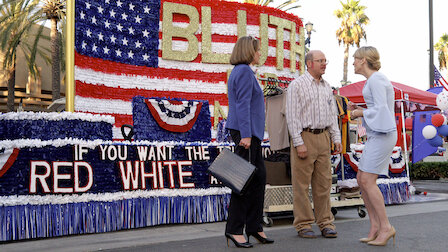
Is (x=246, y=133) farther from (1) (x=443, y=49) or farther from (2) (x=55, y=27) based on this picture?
(1) (x=443, y=49)

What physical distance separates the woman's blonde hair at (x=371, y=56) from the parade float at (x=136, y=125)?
2.33 meters

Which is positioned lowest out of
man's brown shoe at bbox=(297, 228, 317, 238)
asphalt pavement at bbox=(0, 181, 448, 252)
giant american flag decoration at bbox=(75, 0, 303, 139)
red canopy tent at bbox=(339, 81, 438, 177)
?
asphalt pavement at bbox=(0, 181, 448, 252)

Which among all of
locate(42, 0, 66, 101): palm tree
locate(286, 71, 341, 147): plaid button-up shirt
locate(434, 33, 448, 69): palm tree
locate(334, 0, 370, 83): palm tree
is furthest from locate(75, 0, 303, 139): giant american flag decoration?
locate(434, 33, 448, 69): palm tree

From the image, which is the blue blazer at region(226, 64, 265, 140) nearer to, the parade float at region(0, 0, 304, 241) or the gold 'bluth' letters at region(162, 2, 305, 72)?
the parade float at region(0, 0, 304, 241)

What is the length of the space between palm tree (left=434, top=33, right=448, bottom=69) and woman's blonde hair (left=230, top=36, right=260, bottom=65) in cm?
5263

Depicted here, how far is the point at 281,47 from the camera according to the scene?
12383mm

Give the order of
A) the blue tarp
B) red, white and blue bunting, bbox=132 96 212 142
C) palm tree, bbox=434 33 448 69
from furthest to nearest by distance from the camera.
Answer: palm tree, bbox=434 33 448 69
the blue tarp
red, white and blue bunting, bbox=132 96 212 142

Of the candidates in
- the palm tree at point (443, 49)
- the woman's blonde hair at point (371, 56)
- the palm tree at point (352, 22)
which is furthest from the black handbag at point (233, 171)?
the palm tree at point (443, 49)

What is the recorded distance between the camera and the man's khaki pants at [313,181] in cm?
459

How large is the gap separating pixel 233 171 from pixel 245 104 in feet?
1.95

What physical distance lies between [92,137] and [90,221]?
1.04 metres

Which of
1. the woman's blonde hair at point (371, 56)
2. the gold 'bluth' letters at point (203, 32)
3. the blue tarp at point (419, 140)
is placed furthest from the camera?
the blue tarp at point (419, 140)

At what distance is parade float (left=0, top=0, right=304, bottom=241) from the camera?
484cm

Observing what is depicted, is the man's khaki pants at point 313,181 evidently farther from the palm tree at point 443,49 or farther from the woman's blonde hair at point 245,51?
the palm tree at point 443,49
